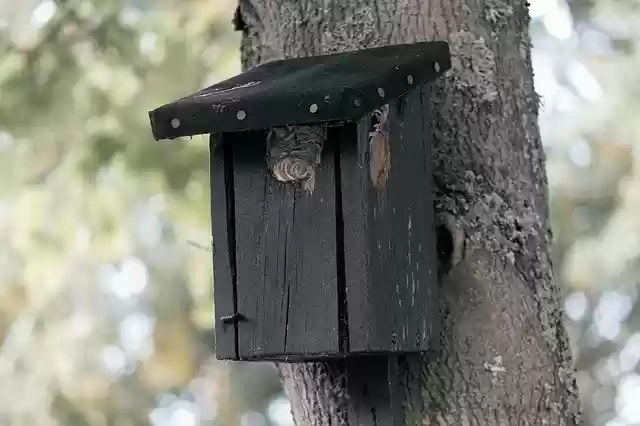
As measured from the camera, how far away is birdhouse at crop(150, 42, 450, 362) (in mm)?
1133

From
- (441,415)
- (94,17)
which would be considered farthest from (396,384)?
(94,17)

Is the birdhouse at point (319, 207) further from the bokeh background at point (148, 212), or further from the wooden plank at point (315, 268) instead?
the bokeh background at point (148, 212)

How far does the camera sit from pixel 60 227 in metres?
3.12

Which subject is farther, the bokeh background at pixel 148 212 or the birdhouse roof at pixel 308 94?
the bokeh background at pixel 148 212

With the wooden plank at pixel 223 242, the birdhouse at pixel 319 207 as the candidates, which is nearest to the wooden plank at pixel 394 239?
the birdhouse at pixel 319 207

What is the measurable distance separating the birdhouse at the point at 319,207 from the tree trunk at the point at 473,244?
90 mm

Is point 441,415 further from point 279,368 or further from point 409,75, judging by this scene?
point 409,75

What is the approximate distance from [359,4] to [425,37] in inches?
5.4

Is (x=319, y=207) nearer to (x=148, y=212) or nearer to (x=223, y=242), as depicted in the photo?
(x=223, y=242)

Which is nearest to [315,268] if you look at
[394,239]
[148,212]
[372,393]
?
[394,239]

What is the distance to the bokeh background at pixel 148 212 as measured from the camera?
107 inches

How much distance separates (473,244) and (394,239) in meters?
0.21

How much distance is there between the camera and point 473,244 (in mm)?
1354

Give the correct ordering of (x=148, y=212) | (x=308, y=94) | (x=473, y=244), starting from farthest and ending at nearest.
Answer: (x=148, y=212), (x=473, y=244), (x=308, y=94)
